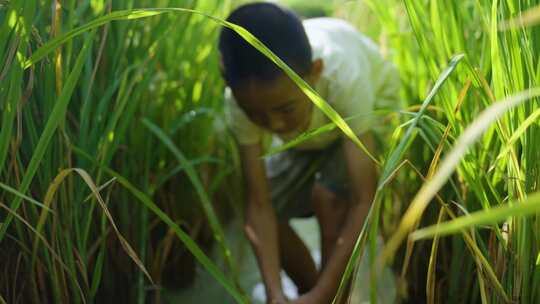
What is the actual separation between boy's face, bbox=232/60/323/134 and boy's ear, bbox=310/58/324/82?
0.03 m

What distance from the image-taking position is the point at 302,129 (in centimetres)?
151

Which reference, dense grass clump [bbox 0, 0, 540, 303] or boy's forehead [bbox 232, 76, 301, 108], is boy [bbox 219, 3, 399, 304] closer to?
boy's forehead [bbox 232, 76, 301, 108]

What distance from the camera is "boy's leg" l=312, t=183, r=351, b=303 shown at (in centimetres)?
160

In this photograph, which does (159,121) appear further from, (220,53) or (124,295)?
(124,295)

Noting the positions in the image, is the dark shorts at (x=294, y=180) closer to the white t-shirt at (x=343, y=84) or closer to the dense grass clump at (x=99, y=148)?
the white t-shirt at (x=343, y=84)

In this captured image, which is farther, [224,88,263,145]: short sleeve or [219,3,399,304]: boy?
[224,88,263,145]: short sleeve

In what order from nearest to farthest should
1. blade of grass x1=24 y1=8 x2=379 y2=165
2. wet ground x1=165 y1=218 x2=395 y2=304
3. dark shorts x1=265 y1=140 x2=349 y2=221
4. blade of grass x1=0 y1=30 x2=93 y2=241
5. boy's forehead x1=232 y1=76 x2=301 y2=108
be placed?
1. blade of grass x1=24 y1=8 x2=379 y2=165
2. blade of grass x1=0 y1=30 x2=93 y2=241
3. boy's forehead x1=232 y1=76 x2=301 y2=108
4. wet ground x1=165 y1=218 x2=395 y2=304
5. dark shorts x1=265 y1=140 x2=349 y2=221

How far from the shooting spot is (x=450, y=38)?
124cm

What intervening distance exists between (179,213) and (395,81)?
0.64 m

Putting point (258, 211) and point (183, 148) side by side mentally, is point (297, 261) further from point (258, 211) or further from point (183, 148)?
point (183, 148)

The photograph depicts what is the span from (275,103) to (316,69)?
0.17 meters

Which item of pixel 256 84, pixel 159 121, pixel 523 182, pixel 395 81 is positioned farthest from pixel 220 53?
pixel 523 182

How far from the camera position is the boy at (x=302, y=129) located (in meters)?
1.35

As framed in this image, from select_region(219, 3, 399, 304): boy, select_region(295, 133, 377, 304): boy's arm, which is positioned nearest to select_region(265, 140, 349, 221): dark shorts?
select_region(219, 3, 399, 304): boy
